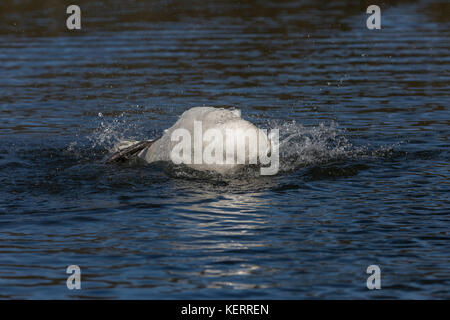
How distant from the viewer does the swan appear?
34.9ft

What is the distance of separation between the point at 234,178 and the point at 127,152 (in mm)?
1775

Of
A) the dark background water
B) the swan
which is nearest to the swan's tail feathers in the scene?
the dark background water

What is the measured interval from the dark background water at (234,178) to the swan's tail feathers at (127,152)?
8.3 inches

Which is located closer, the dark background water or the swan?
the dark background water

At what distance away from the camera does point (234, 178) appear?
435 inches

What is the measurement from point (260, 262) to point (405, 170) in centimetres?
409

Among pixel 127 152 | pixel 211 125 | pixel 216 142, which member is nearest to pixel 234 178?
pixel 216 142

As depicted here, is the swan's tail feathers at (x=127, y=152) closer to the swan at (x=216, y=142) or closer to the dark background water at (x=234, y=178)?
the dark background water at (x=234, y=178)

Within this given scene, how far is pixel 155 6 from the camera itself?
29.5m

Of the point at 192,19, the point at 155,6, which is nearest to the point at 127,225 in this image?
the point at 192,19

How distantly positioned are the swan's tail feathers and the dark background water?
210mm

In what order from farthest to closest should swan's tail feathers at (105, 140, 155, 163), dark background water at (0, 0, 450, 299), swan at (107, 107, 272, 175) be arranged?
swan's tail feathers at (105, 140, 155, 163) < swan at (107, 107, 272, 175) < dark background water at (0, 0, 450, 299)

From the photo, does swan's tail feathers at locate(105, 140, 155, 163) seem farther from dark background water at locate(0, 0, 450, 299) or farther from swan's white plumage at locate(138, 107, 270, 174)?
swan's white plumage at locate(138, 107, 270, 174)

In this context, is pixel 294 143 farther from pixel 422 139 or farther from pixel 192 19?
pixel 192 19
